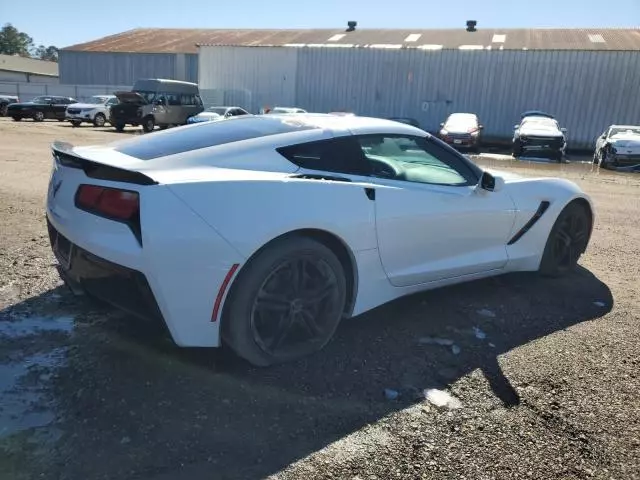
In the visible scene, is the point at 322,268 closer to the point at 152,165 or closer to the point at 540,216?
the point at 152,165

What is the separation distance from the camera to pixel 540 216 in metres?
4.32

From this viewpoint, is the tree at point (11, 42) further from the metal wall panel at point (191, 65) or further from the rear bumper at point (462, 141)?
the rear bumper at point (462, 141)

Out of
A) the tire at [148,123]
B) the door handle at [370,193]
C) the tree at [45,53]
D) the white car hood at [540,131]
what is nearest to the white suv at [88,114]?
the tire at [148,123]

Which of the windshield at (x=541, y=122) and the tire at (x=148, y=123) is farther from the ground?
the windshield at (x=541, y=122)

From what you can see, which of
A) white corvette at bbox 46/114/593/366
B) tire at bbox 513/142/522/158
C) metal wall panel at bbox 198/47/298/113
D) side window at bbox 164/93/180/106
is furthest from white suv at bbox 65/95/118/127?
white corvette at bbox 46/114/593/366

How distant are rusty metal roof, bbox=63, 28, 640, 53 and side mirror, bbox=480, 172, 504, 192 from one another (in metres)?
26.3

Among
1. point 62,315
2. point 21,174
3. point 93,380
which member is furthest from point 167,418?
point 21,174

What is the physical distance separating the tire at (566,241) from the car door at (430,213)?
0.67 meters

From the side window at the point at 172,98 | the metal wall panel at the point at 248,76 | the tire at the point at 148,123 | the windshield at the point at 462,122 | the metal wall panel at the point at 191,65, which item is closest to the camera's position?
the windshield at the point at 462,122

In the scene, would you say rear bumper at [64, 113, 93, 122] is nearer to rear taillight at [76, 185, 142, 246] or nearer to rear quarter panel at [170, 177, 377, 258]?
rear taillight at [76, 185, 142, 246]

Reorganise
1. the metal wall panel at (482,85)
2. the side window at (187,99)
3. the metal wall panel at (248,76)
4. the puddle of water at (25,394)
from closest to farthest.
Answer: the puddle of water at (25,394) → the side window at (187,99) → the metal wall panel at (482,85) → the metal wall panel at (248,76)

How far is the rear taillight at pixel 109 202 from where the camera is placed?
2.54 m

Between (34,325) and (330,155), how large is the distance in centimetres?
210

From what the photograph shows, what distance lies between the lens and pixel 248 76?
3250 cm
